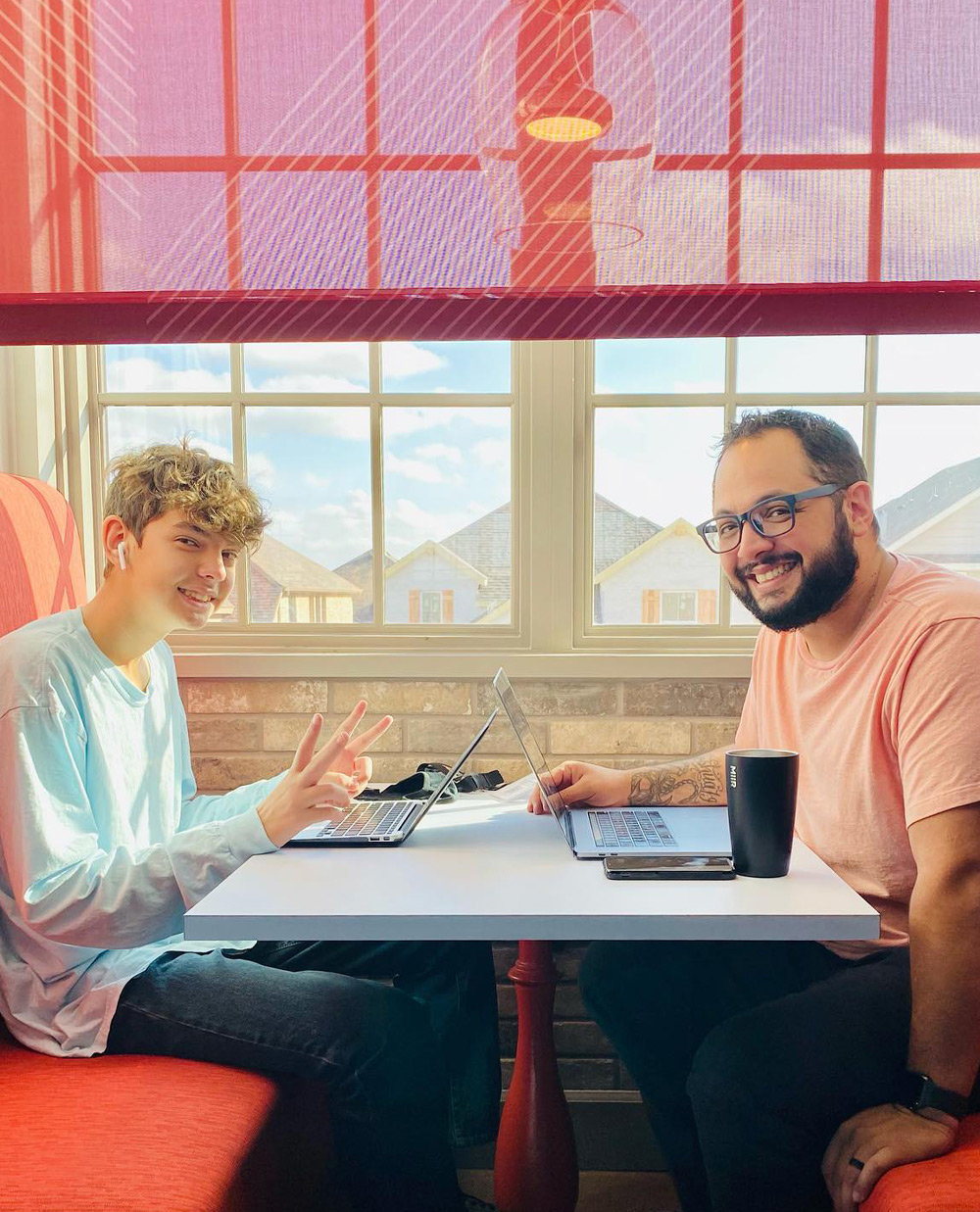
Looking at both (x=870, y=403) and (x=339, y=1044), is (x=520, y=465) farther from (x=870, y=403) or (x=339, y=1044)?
(x=339, y=1044)

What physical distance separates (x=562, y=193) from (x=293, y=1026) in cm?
113

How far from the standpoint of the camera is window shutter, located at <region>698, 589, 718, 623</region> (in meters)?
2.38

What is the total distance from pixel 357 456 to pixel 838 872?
1.47 m

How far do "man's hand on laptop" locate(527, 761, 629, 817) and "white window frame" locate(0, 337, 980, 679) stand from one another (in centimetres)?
52

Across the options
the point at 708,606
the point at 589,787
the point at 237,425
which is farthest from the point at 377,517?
the point at 589,787

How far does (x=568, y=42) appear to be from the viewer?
0.96m

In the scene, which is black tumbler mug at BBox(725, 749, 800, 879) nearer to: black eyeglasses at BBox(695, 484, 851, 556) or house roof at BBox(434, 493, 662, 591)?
black eyeglasses at BBox(695, 484, 851, 556)

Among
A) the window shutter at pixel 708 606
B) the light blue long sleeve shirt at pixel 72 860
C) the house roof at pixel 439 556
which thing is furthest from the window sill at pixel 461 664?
the light blue long sleeve shirt at pixel 72 860

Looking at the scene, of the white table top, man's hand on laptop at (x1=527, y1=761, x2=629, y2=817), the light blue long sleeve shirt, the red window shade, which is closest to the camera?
the red window shade

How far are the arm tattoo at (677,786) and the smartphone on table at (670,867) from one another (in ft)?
1.39

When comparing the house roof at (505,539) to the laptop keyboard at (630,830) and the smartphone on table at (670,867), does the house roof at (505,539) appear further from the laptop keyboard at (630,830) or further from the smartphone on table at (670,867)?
the smartphone on table at (670,867)

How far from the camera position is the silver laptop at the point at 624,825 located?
1409 millimetres

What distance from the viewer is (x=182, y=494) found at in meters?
1.64

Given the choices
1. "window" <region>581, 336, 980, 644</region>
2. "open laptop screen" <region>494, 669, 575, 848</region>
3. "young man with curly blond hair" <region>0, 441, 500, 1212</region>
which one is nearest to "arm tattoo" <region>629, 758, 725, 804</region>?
"open laptop screen" <region>494, 669, 575, 848</region>
